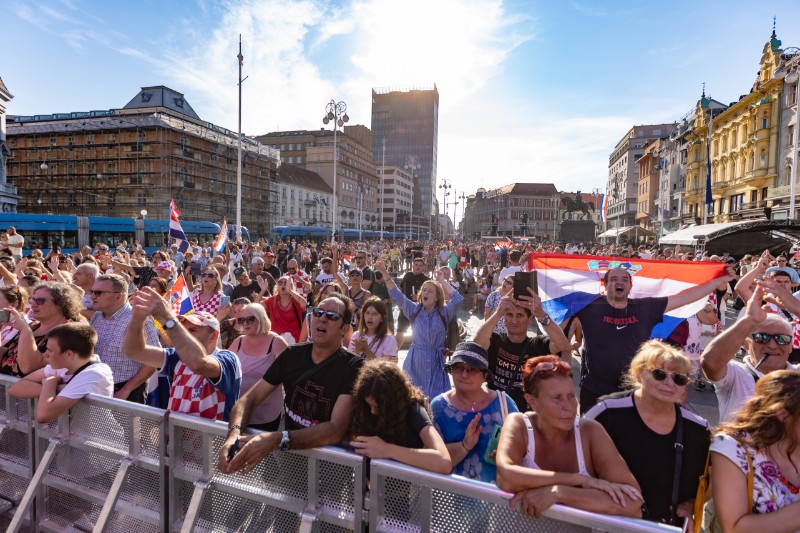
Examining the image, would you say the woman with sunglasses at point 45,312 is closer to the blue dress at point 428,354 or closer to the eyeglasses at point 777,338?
the blue dress at point 428,354

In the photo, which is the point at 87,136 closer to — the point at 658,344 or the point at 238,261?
the point at 238,261

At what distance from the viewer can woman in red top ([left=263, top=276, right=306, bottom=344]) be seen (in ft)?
19.4

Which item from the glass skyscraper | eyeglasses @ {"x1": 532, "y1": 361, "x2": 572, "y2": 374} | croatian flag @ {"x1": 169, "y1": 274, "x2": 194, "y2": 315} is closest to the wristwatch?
eyeglasses @ {"x1": 532, "y1": 361, "x2": 572, "y2": 374}

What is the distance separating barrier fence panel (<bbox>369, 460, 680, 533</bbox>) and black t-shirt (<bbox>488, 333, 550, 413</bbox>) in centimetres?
187

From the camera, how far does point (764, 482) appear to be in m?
2.00

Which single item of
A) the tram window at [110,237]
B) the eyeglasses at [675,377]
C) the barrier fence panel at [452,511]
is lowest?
the barrier fence panel at [452,511]

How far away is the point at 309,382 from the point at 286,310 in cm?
321

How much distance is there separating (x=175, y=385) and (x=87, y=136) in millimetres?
64992

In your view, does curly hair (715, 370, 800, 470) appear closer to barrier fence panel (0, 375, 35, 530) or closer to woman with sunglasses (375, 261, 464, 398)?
woman with sunglasses (375, 261, 464, 398)

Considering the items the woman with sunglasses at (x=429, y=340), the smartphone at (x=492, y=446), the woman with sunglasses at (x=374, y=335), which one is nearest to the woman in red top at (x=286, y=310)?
the woman with sunglasses at (x=374, y=335)

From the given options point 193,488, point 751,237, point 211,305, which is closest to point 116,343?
point 193,488

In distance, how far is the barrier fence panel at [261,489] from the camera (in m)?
2.42

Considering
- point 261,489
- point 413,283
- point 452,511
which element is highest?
point 413,283

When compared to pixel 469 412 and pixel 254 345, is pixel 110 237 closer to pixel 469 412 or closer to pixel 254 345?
pixel 254 345
